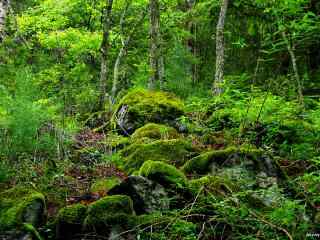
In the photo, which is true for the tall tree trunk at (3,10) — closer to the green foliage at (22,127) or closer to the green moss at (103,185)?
the green foliage at (22,127)

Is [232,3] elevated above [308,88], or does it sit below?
A: above

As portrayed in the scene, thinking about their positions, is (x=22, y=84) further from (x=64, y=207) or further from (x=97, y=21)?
(x=97, y=21)

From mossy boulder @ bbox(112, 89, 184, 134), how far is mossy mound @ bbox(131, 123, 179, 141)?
0.67 metres

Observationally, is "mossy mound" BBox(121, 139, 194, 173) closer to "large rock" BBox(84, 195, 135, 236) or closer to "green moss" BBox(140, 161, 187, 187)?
"green moss" BBox(140, 161, 187, 187)

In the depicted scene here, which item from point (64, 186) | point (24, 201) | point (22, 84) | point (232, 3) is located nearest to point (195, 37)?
point (232, 3)

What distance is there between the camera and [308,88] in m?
11.2

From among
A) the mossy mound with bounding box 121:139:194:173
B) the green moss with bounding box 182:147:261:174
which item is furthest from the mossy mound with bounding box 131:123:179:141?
the green moss with bounding box 182:147:261:174

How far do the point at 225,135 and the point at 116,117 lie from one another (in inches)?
165

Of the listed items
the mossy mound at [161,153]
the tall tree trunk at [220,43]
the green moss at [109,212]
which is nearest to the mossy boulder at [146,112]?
the tall tree trunk at [220,43]

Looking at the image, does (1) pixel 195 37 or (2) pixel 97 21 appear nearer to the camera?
(1) pixel 195 37

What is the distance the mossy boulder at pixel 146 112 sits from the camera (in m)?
11.2

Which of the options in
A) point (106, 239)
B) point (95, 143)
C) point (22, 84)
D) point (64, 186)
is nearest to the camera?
point (106, 239)

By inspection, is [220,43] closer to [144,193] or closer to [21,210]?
[144,193]

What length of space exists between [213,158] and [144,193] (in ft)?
5.50
